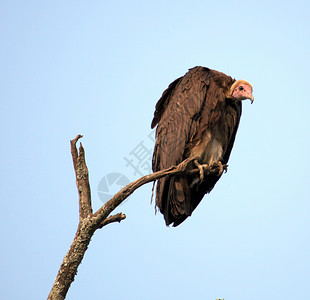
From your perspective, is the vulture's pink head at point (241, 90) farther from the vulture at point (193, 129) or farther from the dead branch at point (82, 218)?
the dead branch at point (82, 218)

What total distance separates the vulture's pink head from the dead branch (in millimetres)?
2158

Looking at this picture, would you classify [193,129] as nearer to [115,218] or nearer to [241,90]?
[241,90]

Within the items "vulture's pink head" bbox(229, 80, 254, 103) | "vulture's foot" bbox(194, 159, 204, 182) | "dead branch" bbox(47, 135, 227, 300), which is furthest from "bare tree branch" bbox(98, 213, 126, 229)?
"vulture's pink head" bbox(229, 80, 254, 103)

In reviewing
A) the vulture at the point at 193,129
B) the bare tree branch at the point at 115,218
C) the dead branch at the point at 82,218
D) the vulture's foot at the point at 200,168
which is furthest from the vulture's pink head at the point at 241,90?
the bare tree branch at the point at 115,218

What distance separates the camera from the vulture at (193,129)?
699 centimetres

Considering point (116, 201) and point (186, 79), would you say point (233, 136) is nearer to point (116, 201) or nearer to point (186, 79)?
point (186, 79)

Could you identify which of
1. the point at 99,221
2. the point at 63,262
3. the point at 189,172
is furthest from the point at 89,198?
the point at 189,172

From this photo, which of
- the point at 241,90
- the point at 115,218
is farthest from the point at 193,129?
the point at 115,218

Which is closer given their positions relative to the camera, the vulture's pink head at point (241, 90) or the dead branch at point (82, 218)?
the dead branch at point (82, 218)

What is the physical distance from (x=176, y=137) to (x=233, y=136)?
104cm

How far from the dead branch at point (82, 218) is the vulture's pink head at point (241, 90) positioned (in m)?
2.16

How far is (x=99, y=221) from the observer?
5141mm

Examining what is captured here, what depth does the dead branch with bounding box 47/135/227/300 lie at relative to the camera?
16.2ft

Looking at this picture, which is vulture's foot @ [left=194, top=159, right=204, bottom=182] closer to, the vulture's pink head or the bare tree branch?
the vulture's pink head
